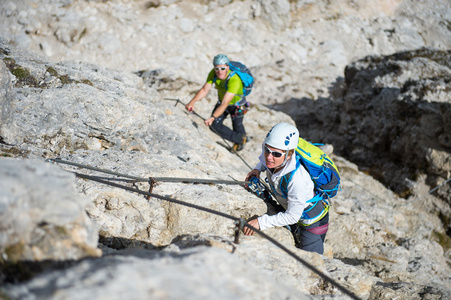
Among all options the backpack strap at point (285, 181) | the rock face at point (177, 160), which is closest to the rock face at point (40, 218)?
the rock face at point (177, 160)

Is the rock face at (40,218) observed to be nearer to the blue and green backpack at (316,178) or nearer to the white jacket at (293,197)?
the white jacket at (293,197)

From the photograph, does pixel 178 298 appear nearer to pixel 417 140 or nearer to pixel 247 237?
pixel 247 237

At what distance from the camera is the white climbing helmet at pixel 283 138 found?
5086 mm

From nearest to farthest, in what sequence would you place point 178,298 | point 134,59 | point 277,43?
point 178,298
point 134,59
point 277,43

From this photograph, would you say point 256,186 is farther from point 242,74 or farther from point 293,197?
point 242,74

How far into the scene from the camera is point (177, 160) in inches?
266

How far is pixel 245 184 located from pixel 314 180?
58.3 inches

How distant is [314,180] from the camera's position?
5.58 meters

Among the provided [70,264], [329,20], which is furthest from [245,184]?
[329,20]

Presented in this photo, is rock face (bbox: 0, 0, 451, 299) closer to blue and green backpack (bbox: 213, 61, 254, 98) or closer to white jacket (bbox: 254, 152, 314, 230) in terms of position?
white jacket (bbox: 254, 152, 314, 230)

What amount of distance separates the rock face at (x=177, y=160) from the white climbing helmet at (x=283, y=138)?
1364 millimetres

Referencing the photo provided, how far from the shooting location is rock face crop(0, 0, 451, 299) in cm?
271

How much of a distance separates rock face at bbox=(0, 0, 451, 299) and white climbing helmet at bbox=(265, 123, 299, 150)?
136 centimetres

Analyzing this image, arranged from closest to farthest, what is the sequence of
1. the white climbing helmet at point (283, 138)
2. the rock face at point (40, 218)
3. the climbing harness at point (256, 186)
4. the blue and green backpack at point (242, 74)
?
the rock face at point (40, 218) < the white climbing helmet at point (283, 138) < the climbing harness at point (256, 186) < the blue and green backpack at point (242, 74)
